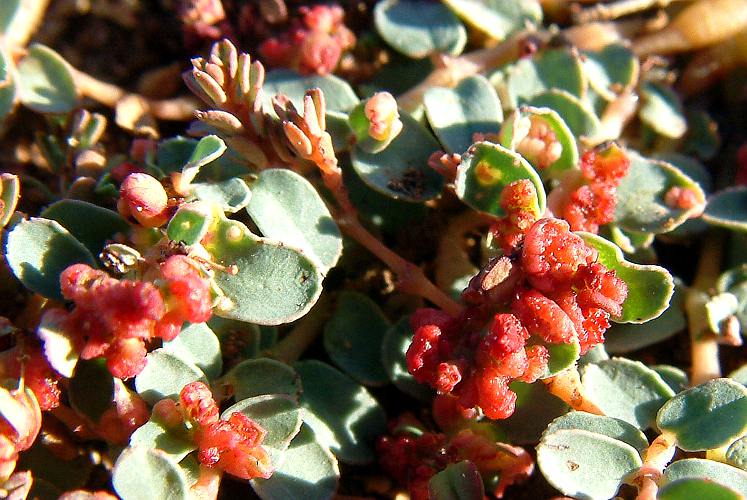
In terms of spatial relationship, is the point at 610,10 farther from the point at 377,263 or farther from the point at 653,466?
the point at 653,466

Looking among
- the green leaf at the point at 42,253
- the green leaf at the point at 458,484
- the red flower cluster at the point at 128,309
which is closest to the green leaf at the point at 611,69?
the green leaf at the point at 458,484

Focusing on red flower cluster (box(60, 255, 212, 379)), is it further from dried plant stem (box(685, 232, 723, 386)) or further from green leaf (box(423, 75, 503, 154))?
dried plant stem (box(685, 232, 723, 386))

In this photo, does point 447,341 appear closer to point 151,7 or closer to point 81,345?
point 81,345

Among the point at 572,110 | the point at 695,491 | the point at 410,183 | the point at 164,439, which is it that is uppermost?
the point at 572,110

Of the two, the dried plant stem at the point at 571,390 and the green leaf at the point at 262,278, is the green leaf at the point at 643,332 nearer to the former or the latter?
the dried plant stem at the point at 571,390

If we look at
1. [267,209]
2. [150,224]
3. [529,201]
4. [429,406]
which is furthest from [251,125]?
[429,406]

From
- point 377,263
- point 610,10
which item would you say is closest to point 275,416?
point 377,263

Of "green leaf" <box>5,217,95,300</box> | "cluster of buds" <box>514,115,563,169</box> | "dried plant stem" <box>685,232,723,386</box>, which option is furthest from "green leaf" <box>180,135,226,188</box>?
"dried plant stem" <box>685,232,723,386</box>
